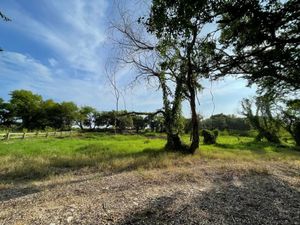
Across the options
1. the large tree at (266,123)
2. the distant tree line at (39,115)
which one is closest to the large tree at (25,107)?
the distant tree line at (39,115)

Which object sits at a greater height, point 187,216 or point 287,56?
point 287,56

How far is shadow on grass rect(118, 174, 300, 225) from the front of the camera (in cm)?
483

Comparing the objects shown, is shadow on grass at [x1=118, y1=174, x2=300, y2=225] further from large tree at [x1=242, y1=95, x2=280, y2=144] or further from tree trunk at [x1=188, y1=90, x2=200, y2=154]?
large tree at [x1=242, y1=95, x2=280, y2=144]

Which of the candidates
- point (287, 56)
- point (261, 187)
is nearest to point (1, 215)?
point (261, 187)

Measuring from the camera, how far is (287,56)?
25.8ft

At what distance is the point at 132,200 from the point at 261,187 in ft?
12.9

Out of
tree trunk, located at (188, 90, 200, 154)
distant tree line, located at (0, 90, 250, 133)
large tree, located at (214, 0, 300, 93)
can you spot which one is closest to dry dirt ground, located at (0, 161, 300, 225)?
large tree, located at (214, 0, 300, 93)

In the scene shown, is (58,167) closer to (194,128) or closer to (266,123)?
(194,128)

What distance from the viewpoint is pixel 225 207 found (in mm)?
5586

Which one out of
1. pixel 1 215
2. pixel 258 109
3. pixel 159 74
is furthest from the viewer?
pixel 258 109

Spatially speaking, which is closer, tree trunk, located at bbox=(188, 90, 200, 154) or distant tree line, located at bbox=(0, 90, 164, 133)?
tree trunk, located at bbox=(188, 90, 200, 154)

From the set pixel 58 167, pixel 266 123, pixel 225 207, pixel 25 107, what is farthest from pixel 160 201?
pixel 25 107

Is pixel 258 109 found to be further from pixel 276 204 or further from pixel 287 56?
pixel 276 204

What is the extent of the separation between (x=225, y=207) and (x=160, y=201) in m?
1.39
